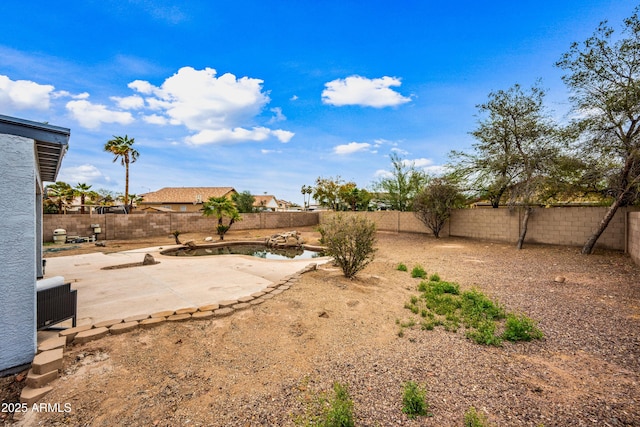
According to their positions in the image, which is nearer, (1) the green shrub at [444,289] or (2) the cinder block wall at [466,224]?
(1) the green shrub at [444,289]

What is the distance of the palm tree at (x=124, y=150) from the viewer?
22.1 metres

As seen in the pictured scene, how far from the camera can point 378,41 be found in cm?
1016

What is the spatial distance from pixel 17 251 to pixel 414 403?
3.50 meters

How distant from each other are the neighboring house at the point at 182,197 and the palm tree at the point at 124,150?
39.9ft

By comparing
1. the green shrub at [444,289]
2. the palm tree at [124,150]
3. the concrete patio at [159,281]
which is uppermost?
the palm tree at [124,150]

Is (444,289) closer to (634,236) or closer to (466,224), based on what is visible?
(634,236)

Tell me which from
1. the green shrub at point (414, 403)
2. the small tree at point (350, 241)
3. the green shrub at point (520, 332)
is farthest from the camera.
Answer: the small tree at point (350, 241)

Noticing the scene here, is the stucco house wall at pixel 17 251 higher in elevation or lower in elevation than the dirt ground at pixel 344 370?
higher

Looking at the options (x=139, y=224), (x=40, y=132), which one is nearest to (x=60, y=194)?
(x=139, y=224)

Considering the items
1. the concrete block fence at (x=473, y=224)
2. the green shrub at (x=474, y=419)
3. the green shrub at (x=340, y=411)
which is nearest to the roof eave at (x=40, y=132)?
the green shrub at (x=340, y=411)

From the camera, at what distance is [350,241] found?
5551 mm

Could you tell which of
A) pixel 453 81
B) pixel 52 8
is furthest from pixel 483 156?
pixel 52 8

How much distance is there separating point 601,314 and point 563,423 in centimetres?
317

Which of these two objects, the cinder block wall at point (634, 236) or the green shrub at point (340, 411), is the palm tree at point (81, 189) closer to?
the green shrub at point (340, 411)
